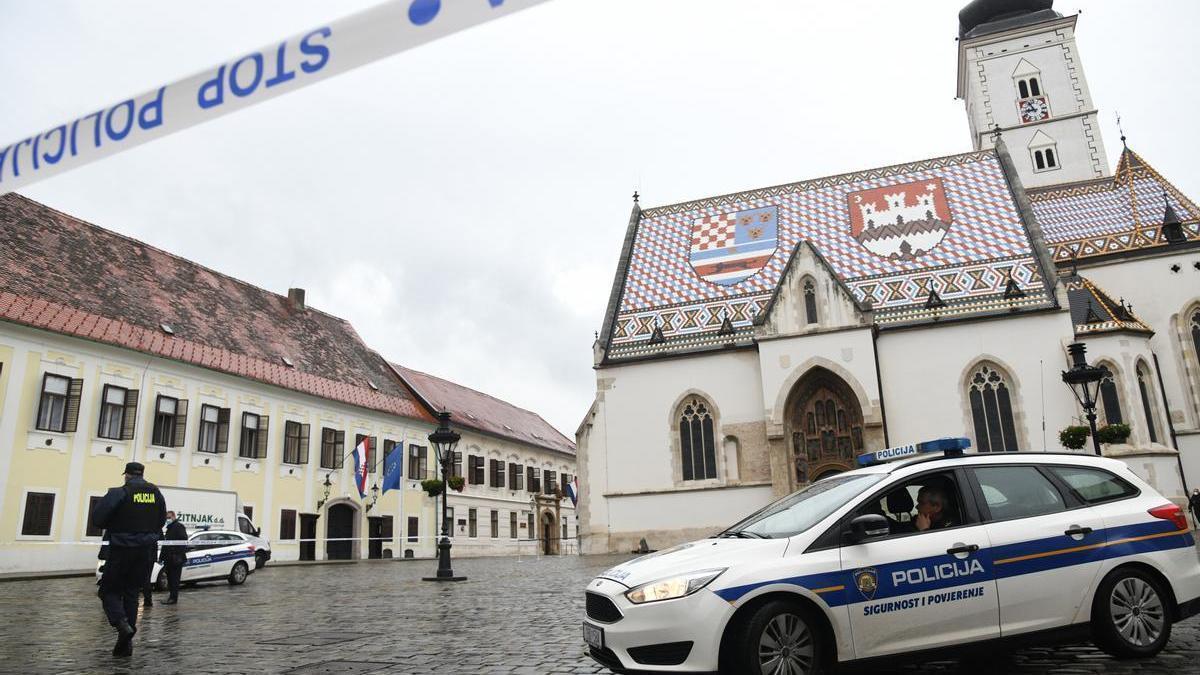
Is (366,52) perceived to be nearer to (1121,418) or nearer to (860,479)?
(860,479)

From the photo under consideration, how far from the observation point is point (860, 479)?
641 cm

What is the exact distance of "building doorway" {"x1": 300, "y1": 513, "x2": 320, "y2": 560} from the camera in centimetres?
3359

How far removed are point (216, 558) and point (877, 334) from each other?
21.0 metres

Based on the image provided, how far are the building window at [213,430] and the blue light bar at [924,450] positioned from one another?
2827 centimetres

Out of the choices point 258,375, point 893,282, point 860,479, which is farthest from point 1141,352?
point 258,375

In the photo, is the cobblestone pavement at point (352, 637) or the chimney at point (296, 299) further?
the chimney at point (296, 299)

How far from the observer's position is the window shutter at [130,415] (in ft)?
88.2

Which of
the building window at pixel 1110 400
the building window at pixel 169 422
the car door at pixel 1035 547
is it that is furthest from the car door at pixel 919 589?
the building window at pixel 169 422

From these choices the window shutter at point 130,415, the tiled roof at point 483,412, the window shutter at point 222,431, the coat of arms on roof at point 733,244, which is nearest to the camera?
the window shutter at point 130,415

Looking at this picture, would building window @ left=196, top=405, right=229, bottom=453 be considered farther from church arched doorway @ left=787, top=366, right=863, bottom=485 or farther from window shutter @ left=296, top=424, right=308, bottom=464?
church arched doorway @ left=787, top=366, right=863, bottom=485

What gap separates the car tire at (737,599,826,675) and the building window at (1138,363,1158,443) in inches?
1004

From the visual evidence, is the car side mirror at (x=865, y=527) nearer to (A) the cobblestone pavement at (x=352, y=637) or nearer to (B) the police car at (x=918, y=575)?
(B) the police car at (x=918, y=575)

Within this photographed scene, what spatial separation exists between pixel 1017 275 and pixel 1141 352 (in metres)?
4.40

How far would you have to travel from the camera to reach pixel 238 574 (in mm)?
19328
